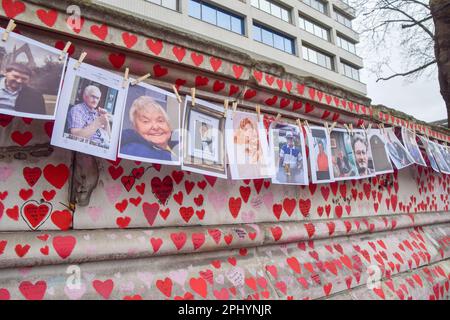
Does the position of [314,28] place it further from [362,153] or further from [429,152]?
[362,153]

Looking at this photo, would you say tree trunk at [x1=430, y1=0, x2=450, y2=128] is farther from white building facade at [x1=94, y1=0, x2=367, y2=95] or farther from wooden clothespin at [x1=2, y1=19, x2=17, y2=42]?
white building facade at [x1=94, y1=0, x2=367, y2=95]

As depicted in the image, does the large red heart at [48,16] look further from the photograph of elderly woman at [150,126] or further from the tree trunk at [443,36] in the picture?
the tree trunk at [443,36]

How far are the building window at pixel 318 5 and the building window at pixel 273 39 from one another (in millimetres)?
4496

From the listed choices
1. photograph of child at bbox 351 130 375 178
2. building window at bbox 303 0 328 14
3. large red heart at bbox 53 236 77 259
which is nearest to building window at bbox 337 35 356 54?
building window at bbox 303 0 328 14

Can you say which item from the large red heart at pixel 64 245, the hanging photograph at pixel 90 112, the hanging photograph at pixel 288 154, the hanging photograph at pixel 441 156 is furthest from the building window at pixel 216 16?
the large red heart at pixel 64 245

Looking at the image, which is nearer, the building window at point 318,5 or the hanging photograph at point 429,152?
the hanging photograph at point 429,152

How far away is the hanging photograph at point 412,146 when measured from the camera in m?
3.30

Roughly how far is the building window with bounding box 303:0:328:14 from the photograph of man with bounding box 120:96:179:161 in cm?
2630

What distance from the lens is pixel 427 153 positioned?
3.65 m

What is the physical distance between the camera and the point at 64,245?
1.30 metres

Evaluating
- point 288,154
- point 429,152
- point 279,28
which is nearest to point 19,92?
point 288,154

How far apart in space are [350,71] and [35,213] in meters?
30.5
